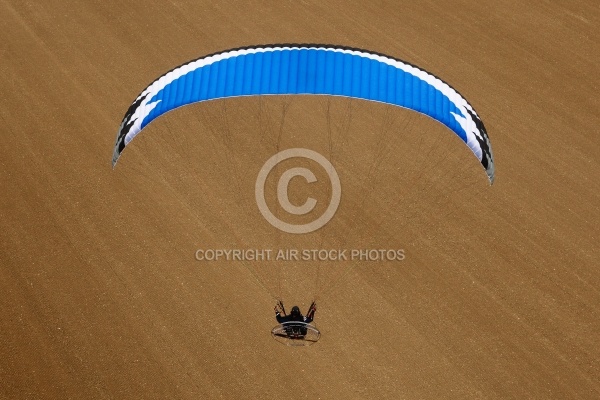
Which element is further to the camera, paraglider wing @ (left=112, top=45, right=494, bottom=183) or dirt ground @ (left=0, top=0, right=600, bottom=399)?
dirt ground @ (left=0, top=0, right=600, bottom=399)

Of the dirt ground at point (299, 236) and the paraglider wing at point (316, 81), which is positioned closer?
the paraglider wing at point (316, 81)

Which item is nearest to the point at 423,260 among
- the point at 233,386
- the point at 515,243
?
the point at 515,243

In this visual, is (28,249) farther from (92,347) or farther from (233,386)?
(233,386)

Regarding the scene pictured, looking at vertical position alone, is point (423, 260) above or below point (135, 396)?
above

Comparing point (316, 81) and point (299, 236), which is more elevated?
point (316, 81)
